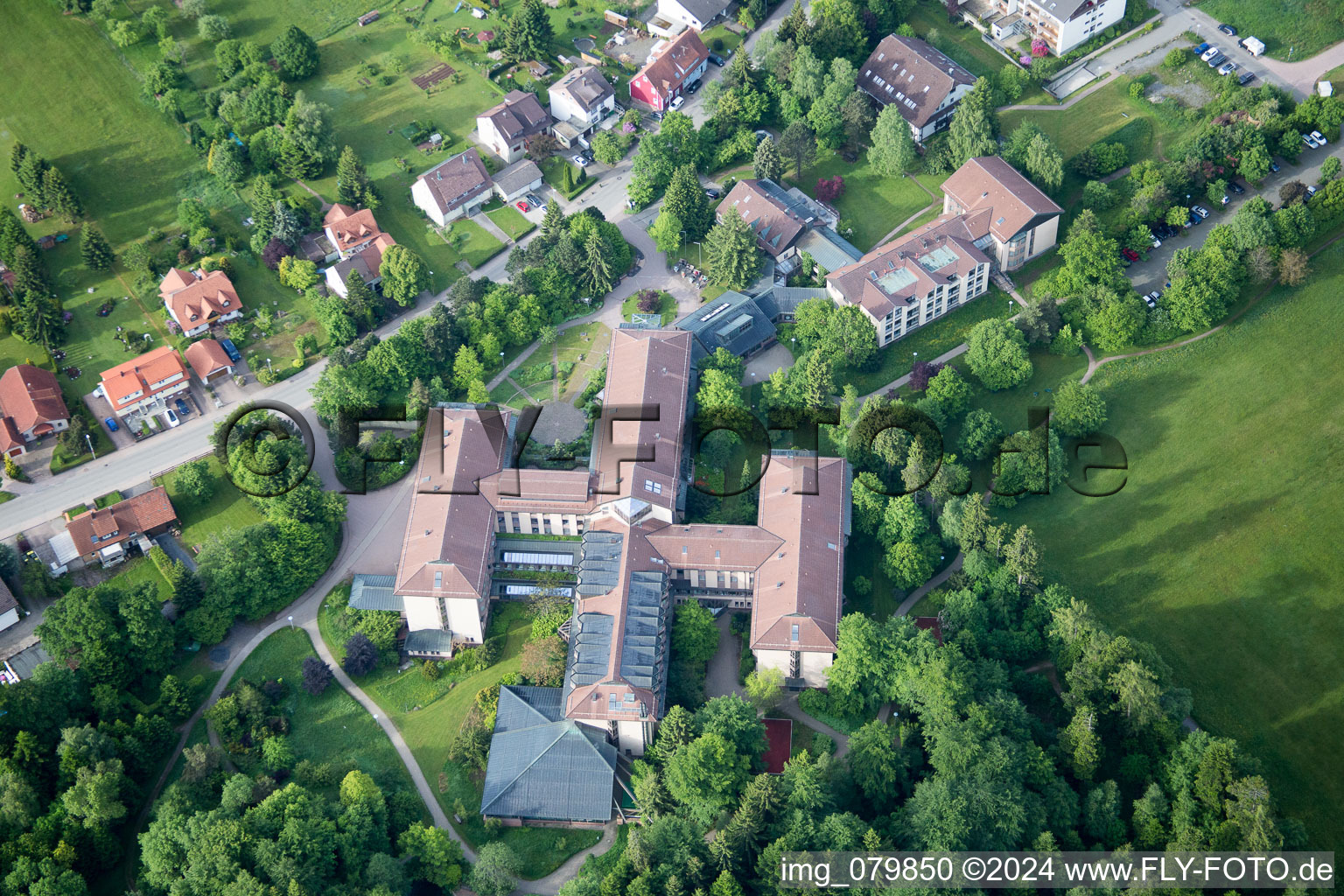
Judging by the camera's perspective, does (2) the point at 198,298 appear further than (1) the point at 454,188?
No

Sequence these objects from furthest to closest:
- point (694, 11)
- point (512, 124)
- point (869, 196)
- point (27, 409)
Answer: point (694, 11), point (512, 124), point (869, 196), point (27, 409)

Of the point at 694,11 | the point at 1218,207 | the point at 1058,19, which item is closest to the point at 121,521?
the point at 694,11

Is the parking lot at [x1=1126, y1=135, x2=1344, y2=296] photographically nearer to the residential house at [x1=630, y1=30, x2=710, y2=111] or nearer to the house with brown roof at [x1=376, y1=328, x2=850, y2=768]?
the house with brown roof at [x1=376, y1=328, x2=850, y2=768]

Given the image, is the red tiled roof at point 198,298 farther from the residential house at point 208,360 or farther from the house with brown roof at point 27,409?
the house with brown roof at point 27,409

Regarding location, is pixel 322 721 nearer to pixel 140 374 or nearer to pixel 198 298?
pixel 140 374

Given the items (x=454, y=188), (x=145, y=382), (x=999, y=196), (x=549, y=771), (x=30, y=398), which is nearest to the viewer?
(x=549, y=771)

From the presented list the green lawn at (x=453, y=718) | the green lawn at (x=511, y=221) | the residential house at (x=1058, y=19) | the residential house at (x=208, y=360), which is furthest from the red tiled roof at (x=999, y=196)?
the residential house at (x=208, y=360)
